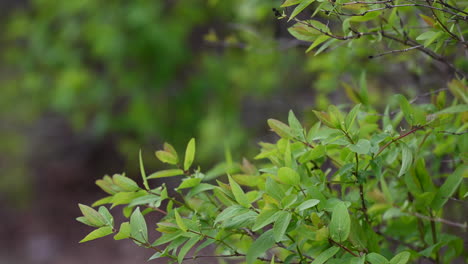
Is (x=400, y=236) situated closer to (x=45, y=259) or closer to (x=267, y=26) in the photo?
A: (x=267, y=26)

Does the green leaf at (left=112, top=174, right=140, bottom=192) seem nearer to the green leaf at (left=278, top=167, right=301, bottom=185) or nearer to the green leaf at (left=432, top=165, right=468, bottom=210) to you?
the green leaf at (left=278, top=167, right=301, bottom=185)

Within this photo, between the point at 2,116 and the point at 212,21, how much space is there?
284 cm

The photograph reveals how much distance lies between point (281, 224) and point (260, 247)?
0.10 m

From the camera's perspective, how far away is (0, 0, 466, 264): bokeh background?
4.78 m

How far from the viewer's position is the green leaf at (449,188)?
4.22 ft

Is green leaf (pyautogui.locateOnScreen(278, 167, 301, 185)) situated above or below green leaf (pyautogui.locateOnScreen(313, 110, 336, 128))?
below

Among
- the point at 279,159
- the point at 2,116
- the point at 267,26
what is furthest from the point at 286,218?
the point at 2,116

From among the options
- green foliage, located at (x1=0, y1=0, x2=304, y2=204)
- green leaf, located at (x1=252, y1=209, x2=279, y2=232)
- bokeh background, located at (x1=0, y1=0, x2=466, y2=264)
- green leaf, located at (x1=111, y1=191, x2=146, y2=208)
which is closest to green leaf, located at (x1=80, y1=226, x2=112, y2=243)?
green leaf, located at (x1=111, y1=191, x2=146, y2=208)

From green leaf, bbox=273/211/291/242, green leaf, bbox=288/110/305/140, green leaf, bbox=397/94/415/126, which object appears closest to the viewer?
green leaf, bbox=273/211/291/242

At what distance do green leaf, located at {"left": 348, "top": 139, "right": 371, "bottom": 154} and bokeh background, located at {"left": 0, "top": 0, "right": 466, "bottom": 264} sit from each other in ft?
9.23

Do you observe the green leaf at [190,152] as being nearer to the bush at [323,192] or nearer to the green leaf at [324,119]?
the bush at [323,192]

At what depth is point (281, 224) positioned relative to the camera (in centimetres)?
108

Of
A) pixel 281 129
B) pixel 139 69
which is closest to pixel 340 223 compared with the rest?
pixel 281 129

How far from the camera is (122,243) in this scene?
5566mm
